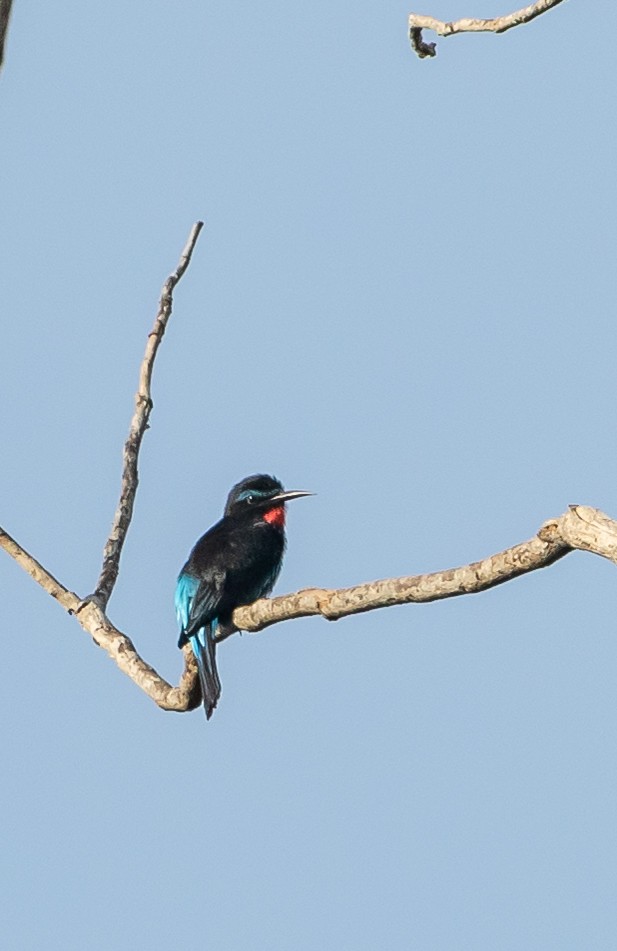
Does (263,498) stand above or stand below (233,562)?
above

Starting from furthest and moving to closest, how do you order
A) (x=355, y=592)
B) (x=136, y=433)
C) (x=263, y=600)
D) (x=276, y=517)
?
1. (x=276, y=517)
2. (x=136, y=433)
3. (x=263, y=600)
4. (x=355, y=592)

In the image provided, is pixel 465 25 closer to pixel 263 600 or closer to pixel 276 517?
pixel 263 600

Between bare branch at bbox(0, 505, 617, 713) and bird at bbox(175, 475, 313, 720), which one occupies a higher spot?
bird at bbox(175, 475, 313, 720)

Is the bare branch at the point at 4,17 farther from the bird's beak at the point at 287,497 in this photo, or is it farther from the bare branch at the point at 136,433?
the bird's beak at the point at 287,497

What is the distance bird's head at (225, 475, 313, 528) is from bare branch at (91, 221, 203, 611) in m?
2.53

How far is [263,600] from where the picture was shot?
209 inches

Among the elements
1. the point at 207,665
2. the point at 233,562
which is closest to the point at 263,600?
the point at 207,665

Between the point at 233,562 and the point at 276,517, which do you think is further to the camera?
the point at 276,517

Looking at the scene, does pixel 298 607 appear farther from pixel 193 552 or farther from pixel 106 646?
pixel 193 552

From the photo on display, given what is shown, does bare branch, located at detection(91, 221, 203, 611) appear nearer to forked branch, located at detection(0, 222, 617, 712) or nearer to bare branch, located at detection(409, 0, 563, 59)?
forked branch, located at detection(0, 222, 617, 712)

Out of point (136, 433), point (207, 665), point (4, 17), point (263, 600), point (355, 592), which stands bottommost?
point (355, 592)

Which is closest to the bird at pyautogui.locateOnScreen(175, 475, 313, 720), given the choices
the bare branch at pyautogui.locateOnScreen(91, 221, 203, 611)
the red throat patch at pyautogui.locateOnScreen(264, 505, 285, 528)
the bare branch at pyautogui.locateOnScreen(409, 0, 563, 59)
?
the red throat patch at pyautogui.locateOnScreen(264, 505, 285, 528)

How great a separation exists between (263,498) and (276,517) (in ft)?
0.46

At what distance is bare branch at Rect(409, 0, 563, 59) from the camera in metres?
5.01
